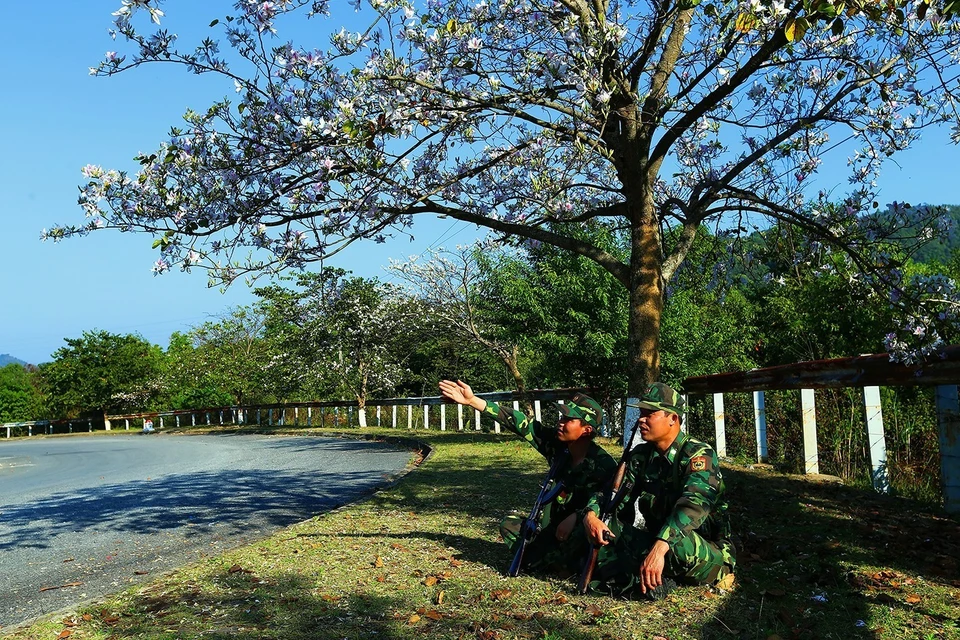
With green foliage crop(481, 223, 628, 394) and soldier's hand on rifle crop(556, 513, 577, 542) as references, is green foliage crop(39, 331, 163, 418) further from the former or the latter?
soldier's hand on rifle crop(556, 513, 577, 542)

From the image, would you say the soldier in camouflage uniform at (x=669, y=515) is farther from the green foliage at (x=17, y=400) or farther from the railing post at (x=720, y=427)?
the green foliage at (x=17, y=400)

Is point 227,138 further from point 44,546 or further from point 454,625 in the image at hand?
point 44,546

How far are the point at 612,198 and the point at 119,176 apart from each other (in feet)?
17.3

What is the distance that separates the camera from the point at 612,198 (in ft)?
29.8

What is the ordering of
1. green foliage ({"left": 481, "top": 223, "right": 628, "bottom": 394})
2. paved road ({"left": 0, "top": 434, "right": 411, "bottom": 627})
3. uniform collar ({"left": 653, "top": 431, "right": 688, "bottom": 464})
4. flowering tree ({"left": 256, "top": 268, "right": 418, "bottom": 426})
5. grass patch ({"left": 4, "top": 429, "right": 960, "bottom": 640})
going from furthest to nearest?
flowering tree ({"left": 256, "top": 268, "right": 418, "bottom": 426}) < green foliage ({"left": 481, "top": 223, "right": 628, "bottom": 394}) < paved road ({"left": 0, "top": 434, "right": 411, "bottom": 627}) < uniform collar ({"left": 653, "top": 431, "right": 688, "bottom": 464}) < grass patch ({"left": 4, "top": 429, "right": 960, "bottom": 640})

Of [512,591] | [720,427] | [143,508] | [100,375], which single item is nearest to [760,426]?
[720,427]

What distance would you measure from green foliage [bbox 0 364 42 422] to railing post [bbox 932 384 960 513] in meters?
70.5

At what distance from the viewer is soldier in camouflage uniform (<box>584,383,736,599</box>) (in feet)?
14.2

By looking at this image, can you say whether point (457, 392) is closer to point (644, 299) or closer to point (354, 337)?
point (644, 299)

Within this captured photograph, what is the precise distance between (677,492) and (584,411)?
31.6 inches

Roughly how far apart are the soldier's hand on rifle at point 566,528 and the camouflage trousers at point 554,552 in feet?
0.07

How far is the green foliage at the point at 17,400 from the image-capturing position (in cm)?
6344

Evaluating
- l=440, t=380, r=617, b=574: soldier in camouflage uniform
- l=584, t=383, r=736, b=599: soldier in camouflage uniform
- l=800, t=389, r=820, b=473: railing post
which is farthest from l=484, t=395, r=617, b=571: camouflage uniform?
l=800, t=389, r=820, b=473: railing post

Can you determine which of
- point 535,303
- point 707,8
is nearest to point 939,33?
point 707,8
